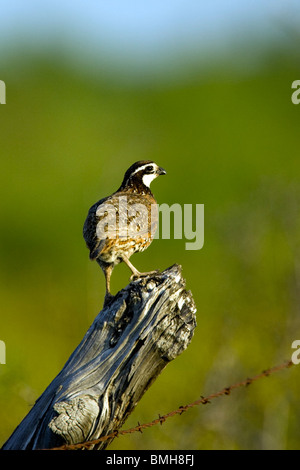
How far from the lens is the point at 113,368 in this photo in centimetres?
487

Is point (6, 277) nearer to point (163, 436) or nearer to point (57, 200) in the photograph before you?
point (57, 200)

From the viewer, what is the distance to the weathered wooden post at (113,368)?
4.71 meters

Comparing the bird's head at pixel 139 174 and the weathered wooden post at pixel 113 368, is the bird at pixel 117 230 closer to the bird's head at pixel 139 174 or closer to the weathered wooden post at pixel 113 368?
the bird's head at pixel 139 174

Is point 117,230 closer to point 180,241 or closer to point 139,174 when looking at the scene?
point 139,174

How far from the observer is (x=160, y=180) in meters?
19.7

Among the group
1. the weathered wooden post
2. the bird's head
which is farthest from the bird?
the weathered wooden post

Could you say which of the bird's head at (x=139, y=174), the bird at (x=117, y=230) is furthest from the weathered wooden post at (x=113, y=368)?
the bird's head at (x=139, y=174)

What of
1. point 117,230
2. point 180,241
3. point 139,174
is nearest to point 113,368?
point 117,230

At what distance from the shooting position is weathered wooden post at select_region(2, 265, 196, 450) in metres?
4.71

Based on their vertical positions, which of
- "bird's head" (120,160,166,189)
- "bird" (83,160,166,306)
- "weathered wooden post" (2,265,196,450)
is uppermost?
A: "bird's head" (120,160,166,189)

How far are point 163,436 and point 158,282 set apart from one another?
4.89 metres

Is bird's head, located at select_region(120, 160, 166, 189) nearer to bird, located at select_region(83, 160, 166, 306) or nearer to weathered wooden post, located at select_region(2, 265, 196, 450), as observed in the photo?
bird, located at select_region(83, 160, 166, 306)

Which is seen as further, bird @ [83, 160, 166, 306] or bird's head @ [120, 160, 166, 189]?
bird's head @ [120, 160, 166, 189]

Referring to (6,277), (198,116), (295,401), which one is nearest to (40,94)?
(198,116)
